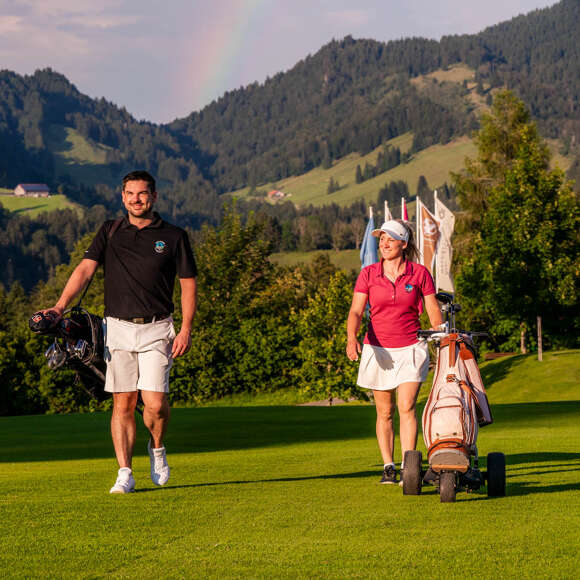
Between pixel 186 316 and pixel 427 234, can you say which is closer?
pixel 186 316

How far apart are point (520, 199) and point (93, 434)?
36.5 m

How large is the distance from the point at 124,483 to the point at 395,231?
3.56m

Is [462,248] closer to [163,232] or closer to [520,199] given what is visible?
[520,199]

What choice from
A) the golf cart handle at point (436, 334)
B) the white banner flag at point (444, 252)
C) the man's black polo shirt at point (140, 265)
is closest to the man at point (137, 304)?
the man's black polo shirt at point (140, 265)

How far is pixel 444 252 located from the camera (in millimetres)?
45312

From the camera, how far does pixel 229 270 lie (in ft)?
259

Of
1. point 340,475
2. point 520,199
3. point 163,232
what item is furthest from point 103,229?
point 520,199

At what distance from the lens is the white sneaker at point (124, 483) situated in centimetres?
781

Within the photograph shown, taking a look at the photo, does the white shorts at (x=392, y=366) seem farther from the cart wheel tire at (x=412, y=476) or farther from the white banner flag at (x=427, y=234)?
the white banner flag at (x=427, y=234)

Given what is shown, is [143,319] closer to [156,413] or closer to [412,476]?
[156,413]

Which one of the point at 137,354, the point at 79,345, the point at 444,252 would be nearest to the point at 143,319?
the point at 137,354

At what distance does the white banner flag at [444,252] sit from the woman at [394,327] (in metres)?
35.8

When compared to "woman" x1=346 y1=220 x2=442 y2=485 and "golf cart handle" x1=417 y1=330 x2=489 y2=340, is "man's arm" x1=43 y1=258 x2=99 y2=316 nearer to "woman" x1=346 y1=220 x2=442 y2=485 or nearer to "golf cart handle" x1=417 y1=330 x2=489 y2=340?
"woman" x1=346 y1=220 x2=442 y2=485

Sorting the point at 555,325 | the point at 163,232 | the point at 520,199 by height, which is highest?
the point at 520,199
